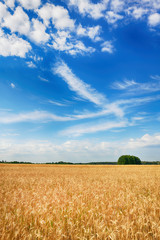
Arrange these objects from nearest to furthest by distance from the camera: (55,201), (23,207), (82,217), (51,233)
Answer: (51,233), (82,217), (23,207), (55,201)

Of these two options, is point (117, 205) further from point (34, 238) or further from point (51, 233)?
point (34, 238)

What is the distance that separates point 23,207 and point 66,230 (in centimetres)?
202

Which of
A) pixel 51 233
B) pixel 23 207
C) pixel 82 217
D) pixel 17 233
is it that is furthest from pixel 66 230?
pixel 23 207

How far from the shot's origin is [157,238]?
2988 mm

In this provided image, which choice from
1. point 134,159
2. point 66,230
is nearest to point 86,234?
point 66,230

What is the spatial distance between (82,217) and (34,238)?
4.04ft

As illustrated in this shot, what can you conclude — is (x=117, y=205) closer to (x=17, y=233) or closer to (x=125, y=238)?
(x=125, y=238)

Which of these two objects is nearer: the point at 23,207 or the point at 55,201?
the point at 23,207

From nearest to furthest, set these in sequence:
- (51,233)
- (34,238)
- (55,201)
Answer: (34,238) < (51,233) < (55,201)

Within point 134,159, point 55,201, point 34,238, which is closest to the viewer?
point 34,238

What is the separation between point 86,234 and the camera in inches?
119

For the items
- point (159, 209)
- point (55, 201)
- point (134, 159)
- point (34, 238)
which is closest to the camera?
point (34, 238)

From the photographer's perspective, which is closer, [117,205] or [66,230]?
[66,230]

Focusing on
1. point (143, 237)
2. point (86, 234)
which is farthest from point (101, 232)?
point (143, 237)
